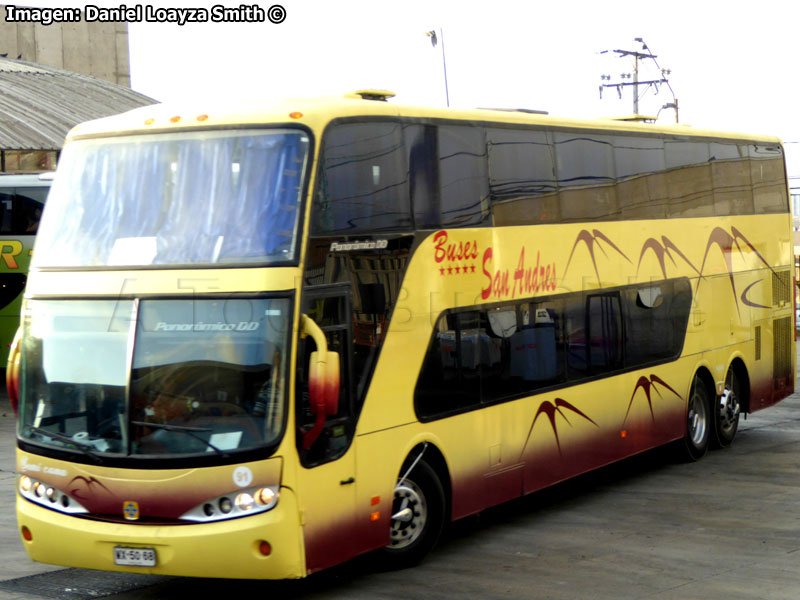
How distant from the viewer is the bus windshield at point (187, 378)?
8.26 m

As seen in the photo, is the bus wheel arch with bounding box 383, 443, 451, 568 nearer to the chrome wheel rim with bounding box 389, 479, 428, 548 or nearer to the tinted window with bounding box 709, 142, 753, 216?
the chrome wheel rim with bounding box 389, 479, 428, 548

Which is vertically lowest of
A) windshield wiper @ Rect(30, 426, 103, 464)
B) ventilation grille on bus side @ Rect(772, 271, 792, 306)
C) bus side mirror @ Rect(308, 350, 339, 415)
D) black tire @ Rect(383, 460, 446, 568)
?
black tire @ Rect(383, 460, 446, 568)

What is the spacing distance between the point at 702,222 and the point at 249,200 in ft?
26.4

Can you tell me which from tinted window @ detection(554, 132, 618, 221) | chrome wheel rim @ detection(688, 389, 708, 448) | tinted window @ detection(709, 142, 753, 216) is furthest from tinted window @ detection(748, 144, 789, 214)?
tinted window @ detection(554, 132, 618, 221)

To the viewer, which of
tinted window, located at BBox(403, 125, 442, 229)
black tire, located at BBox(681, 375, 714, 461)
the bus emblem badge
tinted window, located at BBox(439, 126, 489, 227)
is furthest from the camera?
black tire, located at BBox(681, 375, 714, 461)

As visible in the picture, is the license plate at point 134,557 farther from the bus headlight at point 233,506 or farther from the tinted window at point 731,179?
the tinted window at point 731,179

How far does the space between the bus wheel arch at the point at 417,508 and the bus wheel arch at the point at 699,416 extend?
18.4 ft

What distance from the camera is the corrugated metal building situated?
32062 millimetres

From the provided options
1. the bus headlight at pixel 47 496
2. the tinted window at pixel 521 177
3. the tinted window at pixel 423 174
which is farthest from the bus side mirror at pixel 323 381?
the tinted window at pixel 521 177

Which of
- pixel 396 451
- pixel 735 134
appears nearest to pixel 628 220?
pixel 735 134

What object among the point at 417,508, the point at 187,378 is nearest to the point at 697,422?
the point at 417,508

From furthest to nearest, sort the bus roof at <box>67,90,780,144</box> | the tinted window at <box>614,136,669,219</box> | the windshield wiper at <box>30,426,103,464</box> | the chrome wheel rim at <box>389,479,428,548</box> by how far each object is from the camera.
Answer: the tinted window at <box>614,136,669,219</box> → the chrome wheel rim at <box>389,479,428,548</box> → the bus roof at <box>67,90,780,144</box> → the windshield wiper at <box>30,426,103,464</box>

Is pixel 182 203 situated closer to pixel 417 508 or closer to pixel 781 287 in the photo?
pixel 417 508

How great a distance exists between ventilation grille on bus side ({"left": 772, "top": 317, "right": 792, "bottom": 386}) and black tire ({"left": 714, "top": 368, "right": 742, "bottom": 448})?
1.11 m
